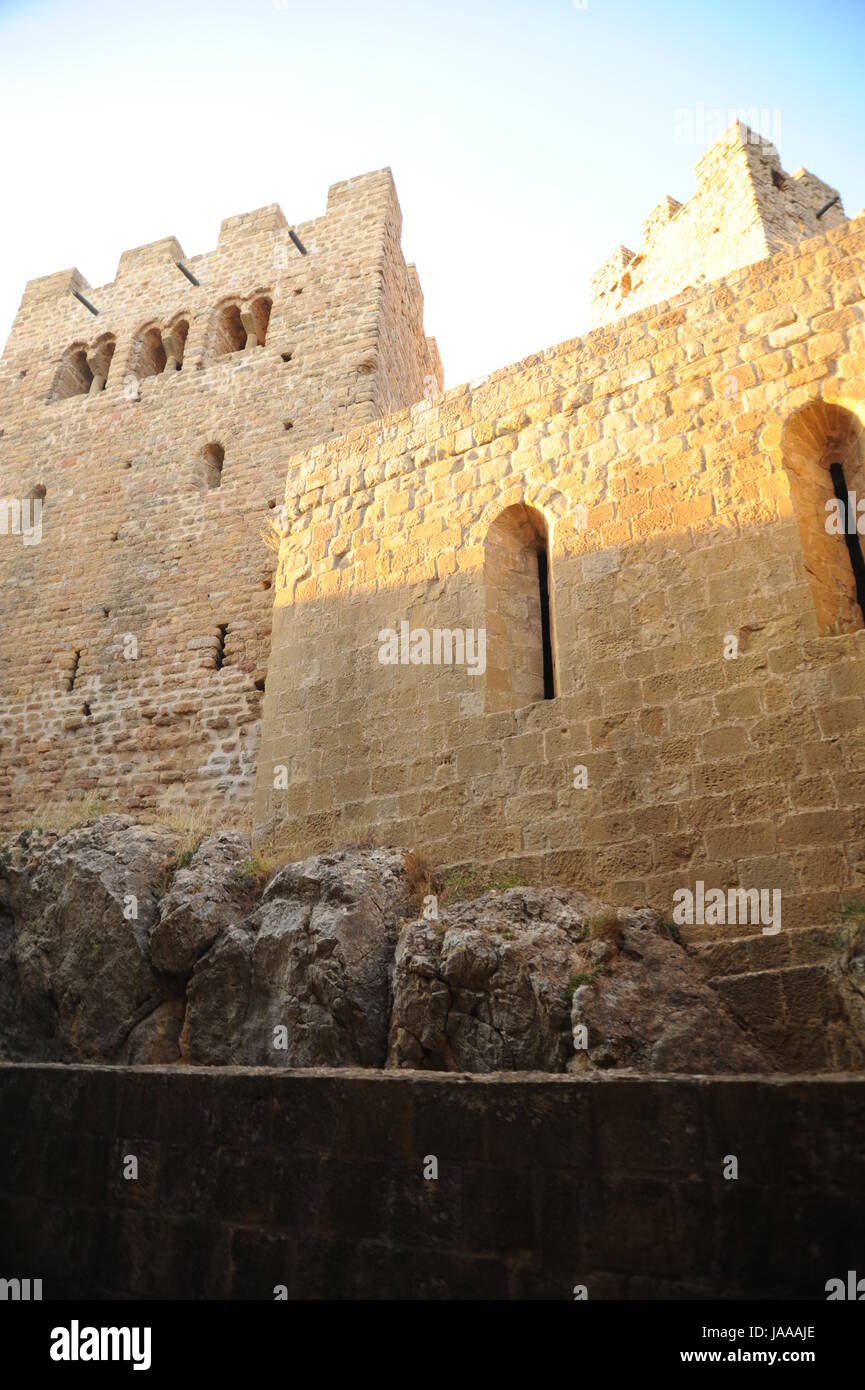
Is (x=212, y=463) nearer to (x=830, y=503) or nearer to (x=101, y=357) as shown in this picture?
(x=101, y=357)

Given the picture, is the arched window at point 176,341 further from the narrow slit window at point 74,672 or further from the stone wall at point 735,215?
the stone wall at point 735,215

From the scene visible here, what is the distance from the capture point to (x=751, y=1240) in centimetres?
246

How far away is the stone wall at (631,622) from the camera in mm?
5281

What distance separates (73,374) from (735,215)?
11.4m

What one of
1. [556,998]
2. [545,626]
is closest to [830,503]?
[545,626]

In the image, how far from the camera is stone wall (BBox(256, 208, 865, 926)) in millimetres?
5281

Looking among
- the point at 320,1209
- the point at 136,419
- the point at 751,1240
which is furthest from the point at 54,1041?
the point at 136,419

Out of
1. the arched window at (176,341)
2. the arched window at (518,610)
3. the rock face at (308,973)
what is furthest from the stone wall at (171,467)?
the arched window at (518,610)

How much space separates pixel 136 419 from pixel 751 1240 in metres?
14.1

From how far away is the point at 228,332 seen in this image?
48.5ft

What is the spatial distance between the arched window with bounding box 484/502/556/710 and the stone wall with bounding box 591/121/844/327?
25.6 ft

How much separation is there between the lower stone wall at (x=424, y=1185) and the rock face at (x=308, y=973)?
82.1 inches

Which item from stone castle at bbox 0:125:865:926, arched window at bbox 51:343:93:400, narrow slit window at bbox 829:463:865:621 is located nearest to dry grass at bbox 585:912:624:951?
stone castle at bbox 0:125:865:926

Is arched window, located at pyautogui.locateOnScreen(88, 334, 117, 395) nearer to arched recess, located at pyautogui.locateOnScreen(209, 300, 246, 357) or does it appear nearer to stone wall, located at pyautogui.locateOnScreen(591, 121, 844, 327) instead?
arched recess, located at pyautogui.locateOnScreen(209, 300, 246, 357)
